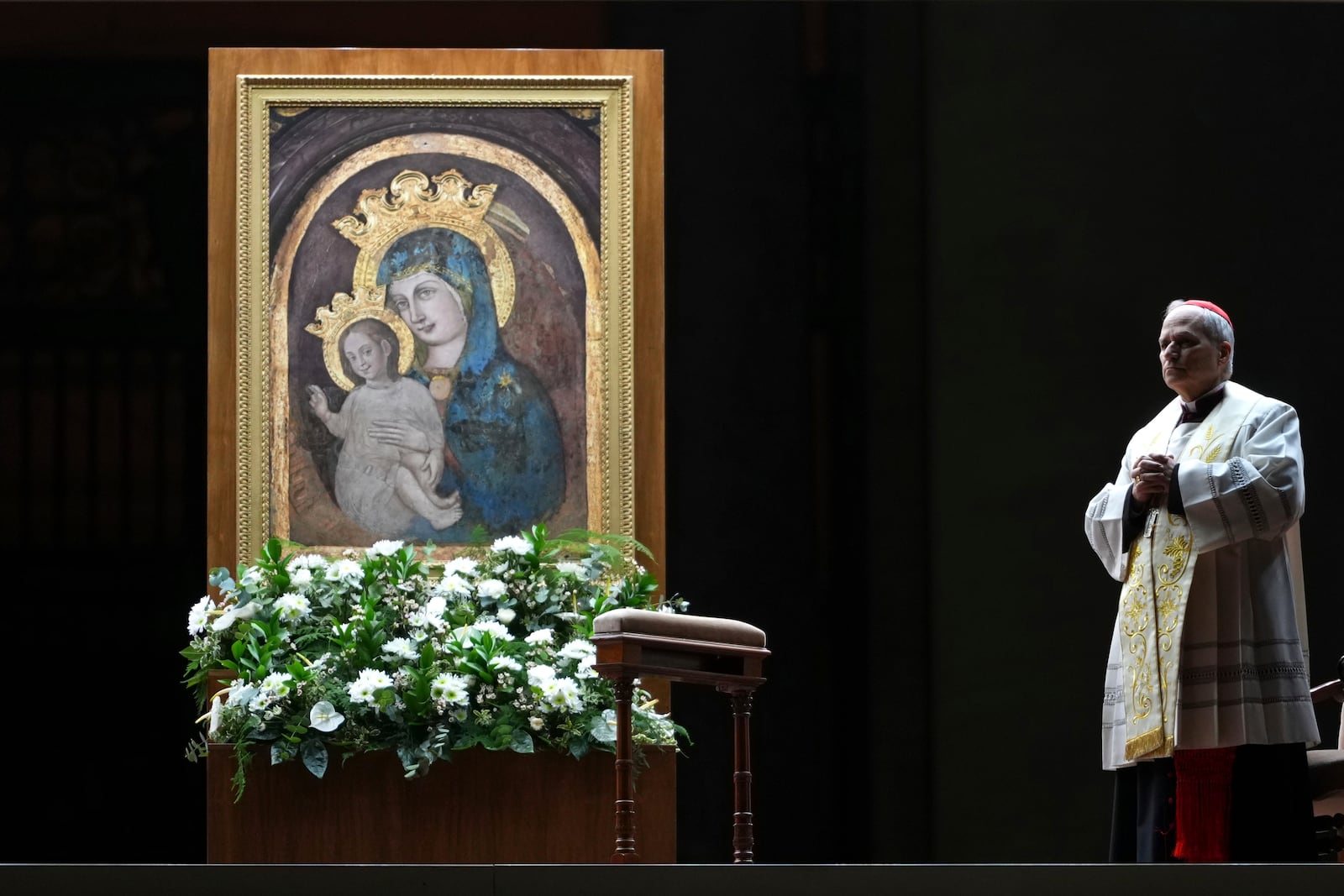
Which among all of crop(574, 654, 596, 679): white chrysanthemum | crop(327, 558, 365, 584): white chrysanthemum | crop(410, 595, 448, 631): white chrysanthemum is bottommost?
crop(574, 654, 596, 679): white chrysanthemum

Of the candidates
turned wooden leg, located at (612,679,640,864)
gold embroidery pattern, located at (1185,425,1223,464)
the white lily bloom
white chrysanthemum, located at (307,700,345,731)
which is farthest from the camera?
the white lily bloom

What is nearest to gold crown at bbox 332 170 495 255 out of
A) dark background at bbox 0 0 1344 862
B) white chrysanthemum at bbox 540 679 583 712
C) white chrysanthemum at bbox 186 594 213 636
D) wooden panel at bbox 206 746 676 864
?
dark background at bbox 0 0 1344 862

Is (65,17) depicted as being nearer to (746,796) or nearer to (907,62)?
(907,62)

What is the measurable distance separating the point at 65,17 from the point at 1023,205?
11.0 ft

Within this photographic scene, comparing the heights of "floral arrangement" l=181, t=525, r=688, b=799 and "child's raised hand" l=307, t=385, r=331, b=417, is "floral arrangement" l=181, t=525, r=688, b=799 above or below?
below

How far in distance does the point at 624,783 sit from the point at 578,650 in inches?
42.9

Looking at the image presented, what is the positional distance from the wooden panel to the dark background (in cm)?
118

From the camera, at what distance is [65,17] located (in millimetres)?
7090

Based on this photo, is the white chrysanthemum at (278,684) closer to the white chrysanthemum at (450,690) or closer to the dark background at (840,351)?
the white chrysanthemum at (450,690)

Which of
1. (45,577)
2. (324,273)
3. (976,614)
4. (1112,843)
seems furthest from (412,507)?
(1112,843)

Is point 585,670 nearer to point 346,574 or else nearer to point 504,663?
point 504,663
